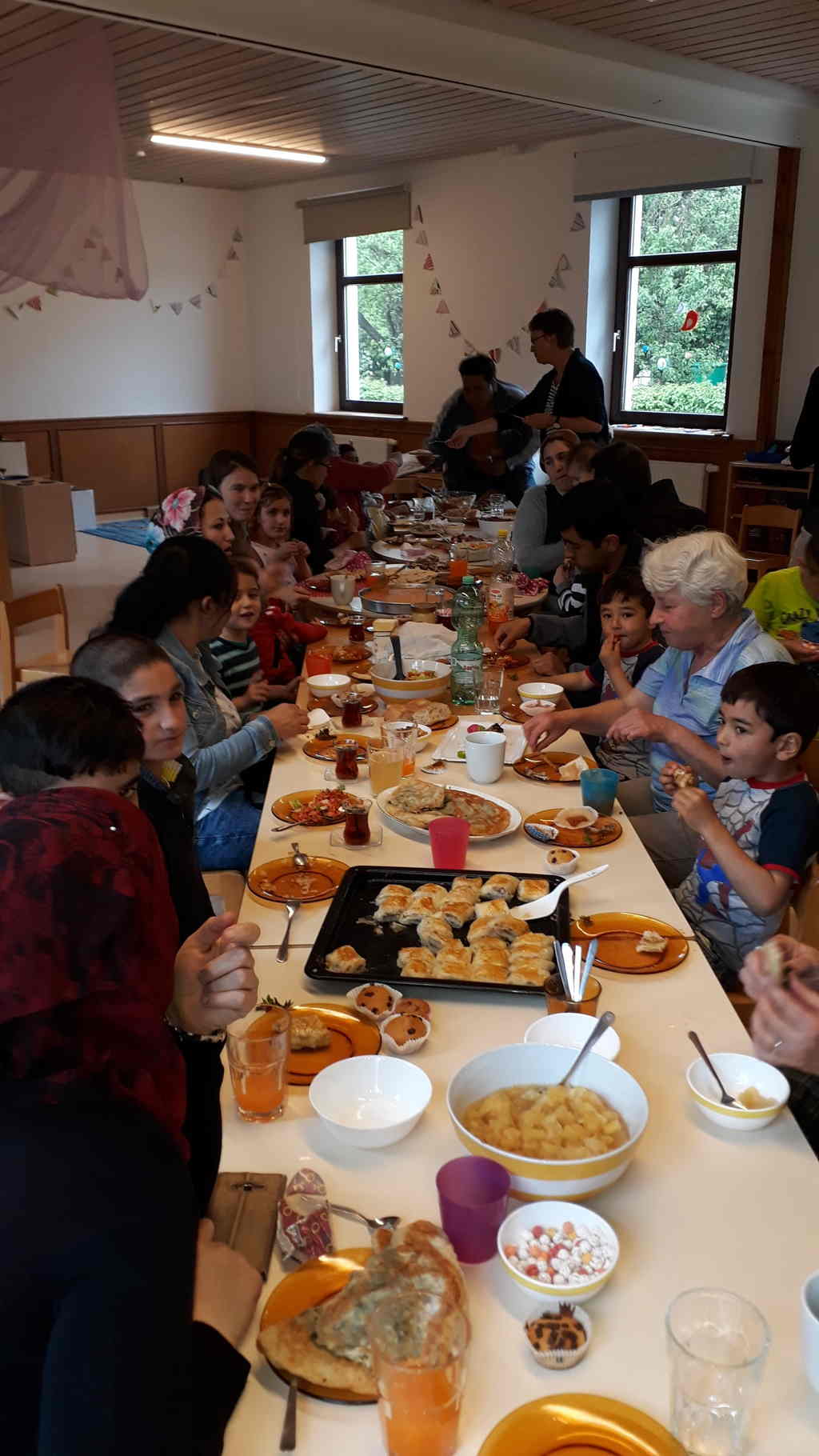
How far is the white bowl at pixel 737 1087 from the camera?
49.0 inches

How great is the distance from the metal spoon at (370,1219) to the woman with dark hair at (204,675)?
1406 mm

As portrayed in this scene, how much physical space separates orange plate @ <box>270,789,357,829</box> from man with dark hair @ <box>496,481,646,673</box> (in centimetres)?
118

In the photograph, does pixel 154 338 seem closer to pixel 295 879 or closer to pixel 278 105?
pixel 278 105

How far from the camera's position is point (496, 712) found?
9.15 ft

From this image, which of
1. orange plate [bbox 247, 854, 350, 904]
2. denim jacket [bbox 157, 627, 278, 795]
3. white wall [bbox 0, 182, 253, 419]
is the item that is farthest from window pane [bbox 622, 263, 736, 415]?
orange plate [bbox 247, 854, 350, 904]

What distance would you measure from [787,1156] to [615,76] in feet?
20.2

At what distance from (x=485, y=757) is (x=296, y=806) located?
43 centimetres

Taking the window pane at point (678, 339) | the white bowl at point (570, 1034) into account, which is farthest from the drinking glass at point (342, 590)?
the window pane at point (678, 339)

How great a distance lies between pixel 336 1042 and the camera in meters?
1.41

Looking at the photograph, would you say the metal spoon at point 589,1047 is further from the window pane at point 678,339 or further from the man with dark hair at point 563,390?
the window pane at point 678,339

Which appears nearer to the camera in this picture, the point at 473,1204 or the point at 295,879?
the point at 473,1204

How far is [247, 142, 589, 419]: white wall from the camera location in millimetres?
8109

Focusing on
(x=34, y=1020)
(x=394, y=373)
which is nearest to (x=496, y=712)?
(x=34, y=1020)

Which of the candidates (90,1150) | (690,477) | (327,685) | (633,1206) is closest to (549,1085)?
(633,1206)
